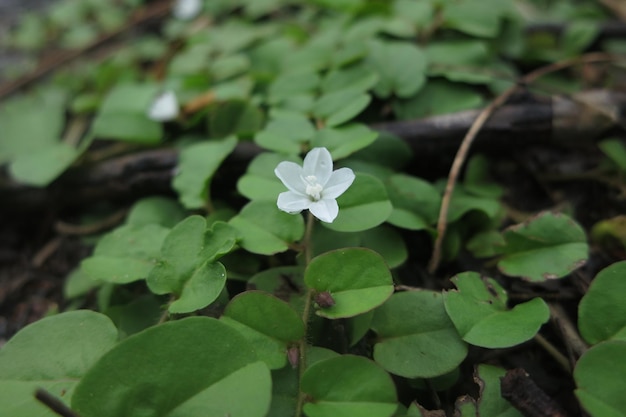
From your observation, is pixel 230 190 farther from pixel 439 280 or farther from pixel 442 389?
pixel 442 389

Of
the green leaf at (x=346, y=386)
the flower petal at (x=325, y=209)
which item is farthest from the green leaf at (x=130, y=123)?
the green leaf at (x=346, y=386)

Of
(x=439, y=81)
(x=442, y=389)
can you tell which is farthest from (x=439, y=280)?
(x=439, y=81)

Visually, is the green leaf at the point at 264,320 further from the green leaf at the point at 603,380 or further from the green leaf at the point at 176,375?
the green leaf at the point at 603,380

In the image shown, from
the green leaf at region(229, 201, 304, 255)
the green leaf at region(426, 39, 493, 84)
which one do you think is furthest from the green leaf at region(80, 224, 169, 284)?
the green leaf at region(426, 39, 493, 84)

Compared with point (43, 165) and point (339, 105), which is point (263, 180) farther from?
point (43, 165)

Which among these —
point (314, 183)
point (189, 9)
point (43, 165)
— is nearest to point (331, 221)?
point (314, 183)
